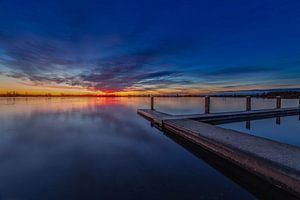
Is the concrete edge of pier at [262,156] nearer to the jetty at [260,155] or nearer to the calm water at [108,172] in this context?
the jetty at [260,155]

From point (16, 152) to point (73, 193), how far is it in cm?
387

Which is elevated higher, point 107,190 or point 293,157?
point 293,157

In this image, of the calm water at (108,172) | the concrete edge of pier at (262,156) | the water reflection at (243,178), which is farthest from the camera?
the calm water at (108,172)

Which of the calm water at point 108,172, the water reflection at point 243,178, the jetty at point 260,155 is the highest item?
the jetty at point 260,155

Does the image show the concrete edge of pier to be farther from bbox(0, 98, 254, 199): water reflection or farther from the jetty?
bbox(0, 98, 254, 199): water reflection

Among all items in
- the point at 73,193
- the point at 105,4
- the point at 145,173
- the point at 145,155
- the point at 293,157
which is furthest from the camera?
the point at 105,4

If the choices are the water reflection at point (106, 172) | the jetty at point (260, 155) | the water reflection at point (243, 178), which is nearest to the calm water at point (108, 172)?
the water reflection at point (106, 172)

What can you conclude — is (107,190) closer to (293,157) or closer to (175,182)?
(175,182)

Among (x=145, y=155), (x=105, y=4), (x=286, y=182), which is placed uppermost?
(x=105, y=4)

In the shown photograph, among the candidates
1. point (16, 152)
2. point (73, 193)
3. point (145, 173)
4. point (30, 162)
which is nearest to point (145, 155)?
point (145, 173)

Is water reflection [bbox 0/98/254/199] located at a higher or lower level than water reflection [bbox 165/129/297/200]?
lower

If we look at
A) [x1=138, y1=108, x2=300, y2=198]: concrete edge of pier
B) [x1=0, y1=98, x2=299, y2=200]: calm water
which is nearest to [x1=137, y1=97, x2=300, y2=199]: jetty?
[x1=138, y1=108, x2=300, y2=198]: concrete edge of pier

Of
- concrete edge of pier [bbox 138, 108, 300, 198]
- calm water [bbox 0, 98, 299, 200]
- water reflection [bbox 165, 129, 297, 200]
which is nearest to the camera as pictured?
concrete edge of pier [bbox 138, 108, 300, 198]

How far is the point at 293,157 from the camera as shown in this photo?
3.56 meters
